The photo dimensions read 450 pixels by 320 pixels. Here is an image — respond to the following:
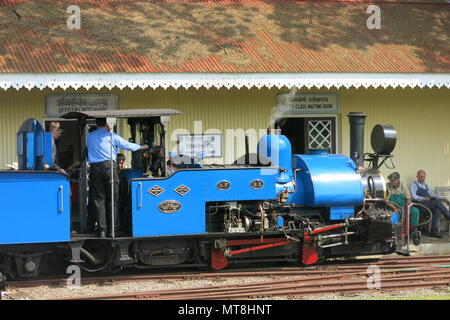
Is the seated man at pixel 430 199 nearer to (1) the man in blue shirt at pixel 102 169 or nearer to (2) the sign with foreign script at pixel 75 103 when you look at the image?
(2) the sign with foreign script at pixel 75 103

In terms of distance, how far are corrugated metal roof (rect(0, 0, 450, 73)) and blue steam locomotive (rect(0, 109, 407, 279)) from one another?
2.58 metres

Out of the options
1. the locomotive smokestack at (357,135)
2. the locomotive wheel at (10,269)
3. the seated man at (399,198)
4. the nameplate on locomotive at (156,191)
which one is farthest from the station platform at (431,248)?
the locomotive wheel at (10,269)

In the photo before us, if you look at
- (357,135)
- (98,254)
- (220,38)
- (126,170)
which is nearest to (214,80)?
(220,38)

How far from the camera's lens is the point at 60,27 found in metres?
14.7

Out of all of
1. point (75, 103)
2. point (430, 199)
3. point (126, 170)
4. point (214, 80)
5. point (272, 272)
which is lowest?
point (272, 272)

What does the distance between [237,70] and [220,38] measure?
1512mm

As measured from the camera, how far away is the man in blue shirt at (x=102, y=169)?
10617 mm

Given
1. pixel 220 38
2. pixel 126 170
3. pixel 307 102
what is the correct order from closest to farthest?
pixel 126 170 → pixel 220 38 → pixel 307 102

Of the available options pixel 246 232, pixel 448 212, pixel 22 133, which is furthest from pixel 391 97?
pixel 22 133

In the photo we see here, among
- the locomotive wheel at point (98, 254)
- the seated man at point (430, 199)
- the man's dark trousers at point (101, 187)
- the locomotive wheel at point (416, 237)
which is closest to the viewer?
the man's dark trousers at point (101, 187)

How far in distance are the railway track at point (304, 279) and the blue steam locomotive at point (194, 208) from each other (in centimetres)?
22

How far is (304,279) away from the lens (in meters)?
10.9

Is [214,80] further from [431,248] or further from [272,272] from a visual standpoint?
[431,248]

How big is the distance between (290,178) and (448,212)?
185 inches
